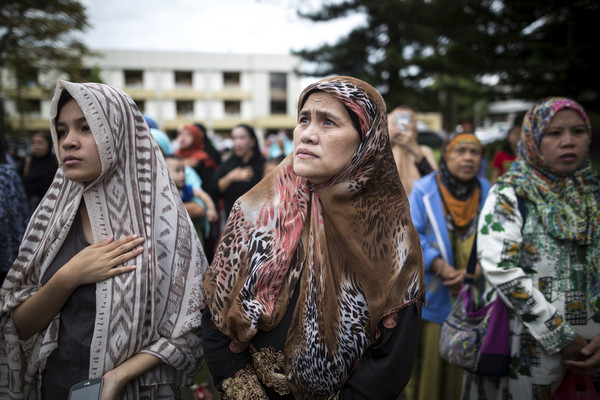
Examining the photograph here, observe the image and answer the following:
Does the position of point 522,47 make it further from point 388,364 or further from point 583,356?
point 388,364

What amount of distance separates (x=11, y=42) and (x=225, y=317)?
17.8 metres

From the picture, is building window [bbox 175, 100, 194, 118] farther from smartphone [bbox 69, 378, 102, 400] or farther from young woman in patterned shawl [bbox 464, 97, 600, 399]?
smartphone [bbox 69, 378, 102, 400]

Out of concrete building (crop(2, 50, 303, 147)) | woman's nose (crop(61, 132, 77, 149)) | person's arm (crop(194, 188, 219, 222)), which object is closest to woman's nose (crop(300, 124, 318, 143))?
woman's nose (crop(61, 132, 77, 149))

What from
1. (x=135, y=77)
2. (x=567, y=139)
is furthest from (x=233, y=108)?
(x=567, y=139)

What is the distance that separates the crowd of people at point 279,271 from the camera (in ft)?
4.79

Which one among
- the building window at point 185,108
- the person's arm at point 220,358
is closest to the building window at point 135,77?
the building window at point 185,108

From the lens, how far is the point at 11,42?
14.8 metres

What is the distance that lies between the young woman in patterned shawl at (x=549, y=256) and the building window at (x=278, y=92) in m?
45.2

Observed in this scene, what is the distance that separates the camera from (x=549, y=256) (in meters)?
2.03

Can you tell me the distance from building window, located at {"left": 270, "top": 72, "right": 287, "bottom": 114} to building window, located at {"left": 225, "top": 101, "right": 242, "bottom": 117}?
374cm

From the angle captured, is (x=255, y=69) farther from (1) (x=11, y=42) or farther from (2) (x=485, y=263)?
(2) (x=485, y=263)

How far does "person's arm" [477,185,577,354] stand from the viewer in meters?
1.89

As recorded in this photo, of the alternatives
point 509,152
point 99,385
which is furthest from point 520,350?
point 509,152

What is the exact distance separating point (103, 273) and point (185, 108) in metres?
45.2
